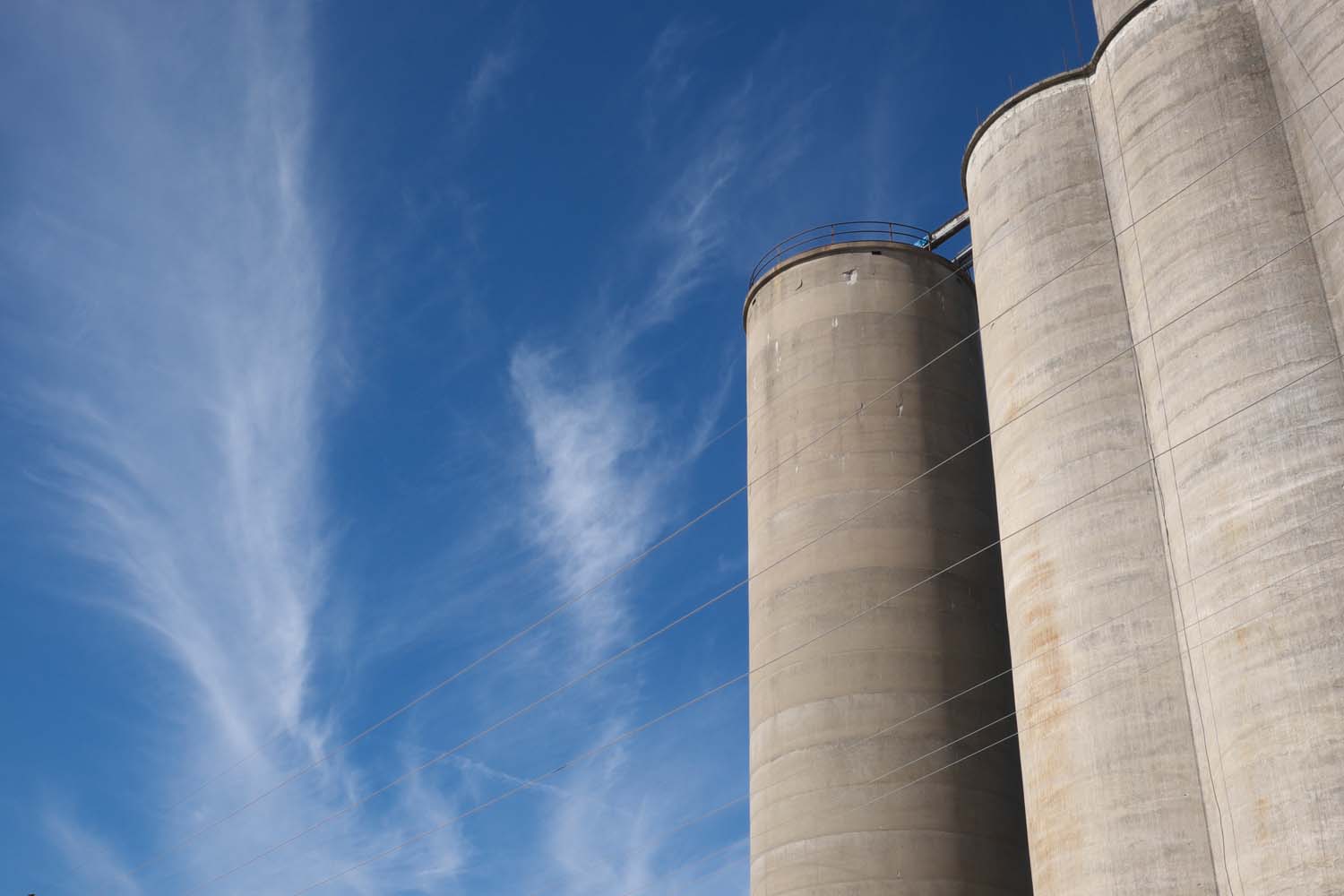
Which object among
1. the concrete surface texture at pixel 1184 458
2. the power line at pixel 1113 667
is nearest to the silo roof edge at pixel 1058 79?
the concrete surface texture at pixel 1184 458

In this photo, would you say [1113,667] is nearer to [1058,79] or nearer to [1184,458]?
[1184,458]

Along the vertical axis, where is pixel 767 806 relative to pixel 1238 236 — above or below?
below

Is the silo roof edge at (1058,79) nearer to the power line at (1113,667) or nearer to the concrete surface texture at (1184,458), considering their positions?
the concrete surface texture at (1184,458)

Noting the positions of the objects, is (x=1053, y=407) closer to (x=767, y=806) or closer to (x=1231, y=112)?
(x=1231, y=112)

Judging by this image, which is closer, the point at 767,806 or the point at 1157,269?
the point at 1157,269

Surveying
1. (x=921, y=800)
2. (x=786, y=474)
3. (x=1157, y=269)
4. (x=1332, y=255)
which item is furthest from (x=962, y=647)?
(x=1332, y=255)

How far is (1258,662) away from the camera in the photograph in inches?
727

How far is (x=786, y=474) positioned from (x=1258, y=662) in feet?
39.6

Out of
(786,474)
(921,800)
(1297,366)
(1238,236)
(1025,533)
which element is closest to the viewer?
(1297,366)

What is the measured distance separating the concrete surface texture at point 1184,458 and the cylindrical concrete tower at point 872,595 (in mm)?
3261

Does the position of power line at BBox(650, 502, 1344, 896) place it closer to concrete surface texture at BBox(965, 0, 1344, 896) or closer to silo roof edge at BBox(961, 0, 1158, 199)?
concrete surface texture at BBox(965, 0, 1344, 896)

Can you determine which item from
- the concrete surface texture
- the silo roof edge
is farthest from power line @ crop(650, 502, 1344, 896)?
the silo roof edge

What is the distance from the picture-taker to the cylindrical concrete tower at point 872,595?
2473cm

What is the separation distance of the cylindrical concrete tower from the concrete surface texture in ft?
10.7
